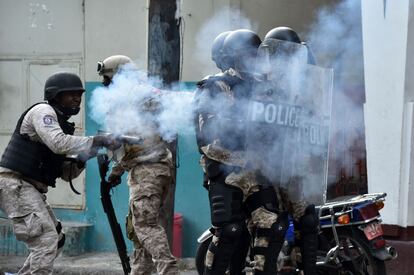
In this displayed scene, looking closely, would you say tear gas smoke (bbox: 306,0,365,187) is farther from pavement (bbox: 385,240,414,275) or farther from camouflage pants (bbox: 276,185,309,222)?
camouflage pants (bbox: 276,185,309,222)

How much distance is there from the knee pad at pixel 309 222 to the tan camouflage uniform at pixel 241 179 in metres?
0.35

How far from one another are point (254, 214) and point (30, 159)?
1746 mm

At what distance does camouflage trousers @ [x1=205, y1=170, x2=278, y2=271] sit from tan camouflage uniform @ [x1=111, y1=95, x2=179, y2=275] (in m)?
Answer: 0.53

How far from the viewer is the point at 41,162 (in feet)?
21.3

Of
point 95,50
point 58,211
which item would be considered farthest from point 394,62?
point 58,211

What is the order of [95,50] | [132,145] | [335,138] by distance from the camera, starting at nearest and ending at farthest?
[132,145], [335,138], [95,50]

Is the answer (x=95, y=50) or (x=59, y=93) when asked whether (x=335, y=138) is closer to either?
(x=95, y=50)

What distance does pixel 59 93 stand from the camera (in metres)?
6.61

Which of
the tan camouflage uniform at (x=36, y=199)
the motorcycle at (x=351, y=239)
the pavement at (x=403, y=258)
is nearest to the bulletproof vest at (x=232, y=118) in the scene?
the tan camouflage uniform at (x=36, y=199)

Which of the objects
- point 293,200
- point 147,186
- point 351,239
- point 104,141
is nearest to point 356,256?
point 351,239

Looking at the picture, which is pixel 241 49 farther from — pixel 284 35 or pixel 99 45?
pixel 99 45

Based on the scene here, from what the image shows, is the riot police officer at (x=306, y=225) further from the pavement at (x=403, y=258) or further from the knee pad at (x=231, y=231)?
the pavement at (x=403, y=258)

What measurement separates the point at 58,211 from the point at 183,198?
1.61 meters

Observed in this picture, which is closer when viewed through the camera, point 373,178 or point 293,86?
point 293,86
